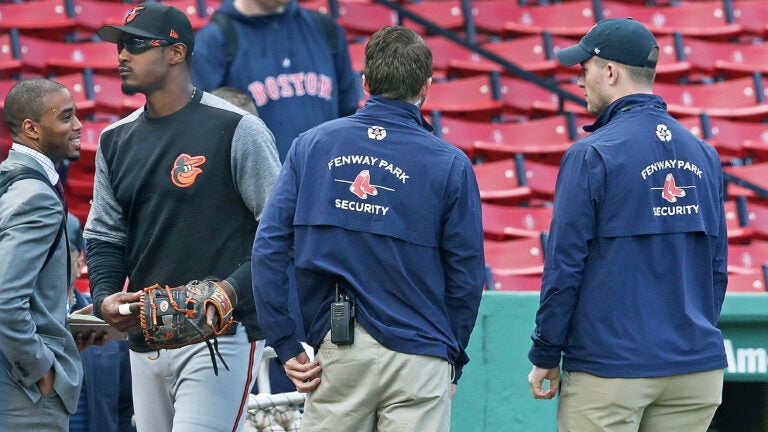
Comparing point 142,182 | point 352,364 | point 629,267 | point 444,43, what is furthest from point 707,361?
point 444,43

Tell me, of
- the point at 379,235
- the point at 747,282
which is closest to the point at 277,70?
the point at 379,235

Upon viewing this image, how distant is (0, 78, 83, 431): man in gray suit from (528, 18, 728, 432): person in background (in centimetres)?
135

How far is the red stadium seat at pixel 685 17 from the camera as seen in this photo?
1007cm

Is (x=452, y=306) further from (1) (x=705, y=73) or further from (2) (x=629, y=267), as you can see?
(1) (x=705, y=73)

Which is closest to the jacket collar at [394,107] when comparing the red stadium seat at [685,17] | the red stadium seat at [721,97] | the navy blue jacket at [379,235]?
the navy blue jacket at [379,235]

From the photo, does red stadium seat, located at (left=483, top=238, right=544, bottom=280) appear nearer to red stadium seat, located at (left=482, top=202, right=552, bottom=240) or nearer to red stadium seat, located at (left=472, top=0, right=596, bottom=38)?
red stadium seat, located at (left=482, top=202, right=552, bottom=240)

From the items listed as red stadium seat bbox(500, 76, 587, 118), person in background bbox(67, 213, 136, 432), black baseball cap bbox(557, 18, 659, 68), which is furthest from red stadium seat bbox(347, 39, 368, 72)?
black baseball cap bbox(557, 18, 659, 68)

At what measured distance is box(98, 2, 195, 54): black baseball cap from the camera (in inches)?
133

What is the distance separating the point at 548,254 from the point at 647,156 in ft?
1.27

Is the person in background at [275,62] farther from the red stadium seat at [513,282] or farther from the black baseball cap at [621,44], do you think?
the red stadium seat at [513,282]

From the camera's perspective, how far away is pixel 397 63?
10.0 feet

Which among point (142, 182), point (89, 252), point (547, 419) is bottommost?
point (547, 419)

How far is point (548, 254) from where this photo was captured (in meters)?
3.26

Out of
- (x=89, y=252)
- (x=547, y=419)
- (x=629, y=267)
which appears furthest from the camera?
(x=547, y=419)
